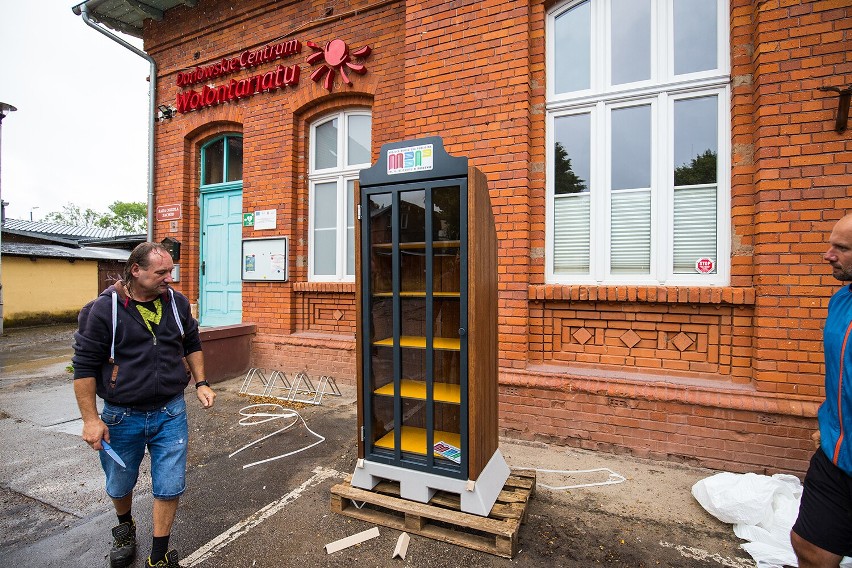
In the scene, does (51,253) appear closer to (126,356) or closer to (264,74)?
(264,74)

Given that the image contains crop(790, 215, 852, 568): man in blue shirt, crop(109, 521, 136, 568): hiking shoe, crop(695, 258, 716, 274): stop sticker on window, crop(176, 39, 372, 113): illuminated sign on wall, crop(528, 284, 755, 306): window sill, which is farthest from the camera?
crop(176, 39, 372, 113): illuminated sign on wall

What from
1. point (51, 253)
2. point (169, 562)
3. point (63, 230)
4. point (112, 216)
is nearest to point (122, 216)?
point (112, 216)

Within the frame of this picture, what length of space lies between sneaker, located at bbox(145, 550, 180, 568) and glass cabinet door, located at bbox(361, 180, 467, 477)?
1.28 m

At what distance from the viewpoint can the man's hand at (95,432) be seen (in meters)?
2.34

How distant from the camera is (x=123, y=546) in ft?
8.70

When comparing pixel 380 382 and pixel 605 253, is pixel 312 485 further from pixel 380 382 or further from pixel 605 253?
pixel 605 253

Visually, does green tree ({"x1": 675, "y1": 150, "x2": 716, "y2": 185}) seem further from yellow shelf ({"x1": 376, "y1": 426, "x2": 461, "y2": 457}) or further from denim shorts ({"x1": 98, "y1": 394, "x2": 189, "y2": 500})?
denim shorts ({"x1": 98, "y1": 394, "x2": 189, "y2": 500})

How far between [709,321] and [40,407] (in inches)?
317

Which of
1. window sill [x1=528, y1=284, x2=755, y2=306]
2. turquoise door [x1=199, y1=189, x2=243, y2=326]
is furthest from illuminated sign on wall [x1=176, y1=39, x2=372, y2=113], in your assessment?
window sill [x1=528, y1=284, x2=755, y2=306]

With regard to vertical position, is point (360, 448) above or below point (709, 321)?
below

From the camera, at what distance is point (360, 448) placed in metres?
3.10

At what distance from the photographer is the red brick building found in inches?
140

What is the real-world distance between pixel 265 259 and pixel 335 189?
5.25 feet

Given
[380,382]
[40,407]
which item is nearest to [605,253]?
[380,382]
